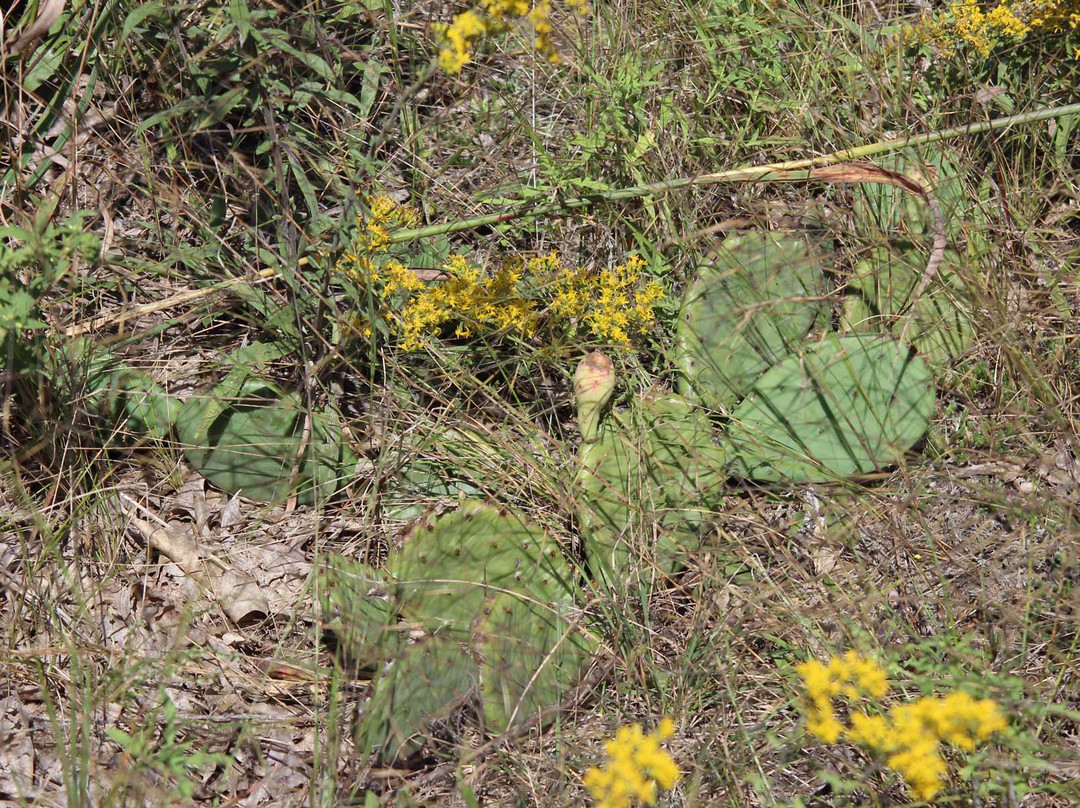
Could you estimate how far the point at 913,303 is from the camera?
1.91m

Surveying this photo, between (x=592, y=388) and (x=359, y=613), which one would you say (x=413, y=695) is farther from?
(x=592, y=388)

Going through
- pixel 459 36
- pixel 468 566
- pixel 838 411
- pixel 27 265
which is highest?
pixel 459 36

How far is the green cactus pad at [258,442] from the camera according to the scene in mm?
1866

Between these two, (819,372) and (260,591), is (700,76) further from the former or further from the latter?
(260,591)

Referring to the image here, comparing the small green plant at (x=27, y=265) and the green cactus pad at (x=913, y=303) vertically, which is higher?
the small green plant at (x=27, y=265)

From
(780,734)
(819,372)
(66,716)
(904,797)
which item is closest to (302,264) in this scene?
(66,716)

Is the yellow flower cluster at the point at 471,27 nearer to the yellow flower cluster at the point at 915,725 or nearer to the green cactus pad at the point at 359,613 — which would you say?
the green cactus pad at the point at 359,613

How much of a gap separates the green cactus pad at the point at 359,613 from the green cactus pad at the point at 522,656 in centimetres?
17

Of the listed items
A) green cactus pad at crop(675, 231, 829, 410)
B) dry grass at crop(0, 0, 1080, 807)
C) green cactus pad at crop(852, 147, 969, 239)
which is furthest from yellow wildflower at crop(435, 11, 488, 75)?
green cactus pad at crop(852, 147, 969, 239)

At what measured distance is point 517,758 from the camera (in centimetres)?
159

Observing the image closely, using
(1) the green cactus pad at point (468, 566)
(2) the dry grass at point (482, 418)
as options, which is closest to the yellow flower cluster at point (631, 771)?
(2) the dry grass at point (482, 418)

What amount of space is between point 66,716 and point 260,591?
41 cm

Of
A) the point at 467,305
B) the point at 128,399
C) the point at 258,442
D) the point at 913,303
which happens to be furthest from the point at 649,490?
the point at 128,399

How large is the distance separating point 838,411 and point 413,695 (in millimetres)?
987
